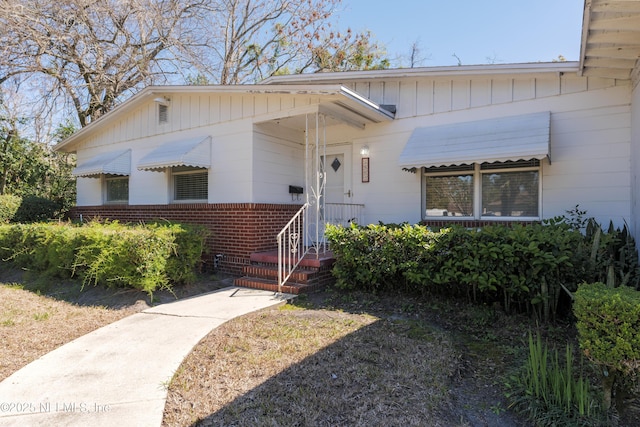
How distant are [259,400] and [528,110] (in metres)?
6.09

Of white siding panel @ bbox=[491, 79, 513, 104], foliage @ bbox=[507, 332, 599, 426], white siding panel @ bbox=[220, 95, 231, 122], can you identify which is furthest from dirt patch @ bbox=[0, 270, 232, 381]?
white siding panel @ bbox=[491, 79, 513, 104]

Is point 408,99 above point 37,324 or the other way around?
above

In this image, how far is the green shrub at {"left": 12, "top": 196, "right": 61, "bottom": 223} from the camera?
12.0 m

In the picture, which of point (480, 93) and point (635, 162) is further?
point (480, 93)

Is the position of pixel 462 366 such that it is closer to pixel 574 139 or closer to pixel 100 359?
pixel 100 359

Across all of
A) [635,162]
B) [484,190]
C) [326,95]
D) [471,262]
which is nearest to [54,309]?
[326,95]

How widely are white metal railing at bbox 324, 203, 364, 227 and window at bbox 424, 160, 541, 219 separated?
1.41m

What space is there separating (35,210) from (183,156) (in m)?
8.05

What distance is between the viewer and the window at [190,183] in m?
8.52

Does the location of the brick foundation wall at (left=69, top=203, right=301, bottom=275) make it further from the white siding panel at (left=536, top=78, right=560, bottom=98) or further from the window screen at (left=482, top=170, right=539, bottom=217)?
the white siding panel at (left=536, top=78, right=560, bottom=98)

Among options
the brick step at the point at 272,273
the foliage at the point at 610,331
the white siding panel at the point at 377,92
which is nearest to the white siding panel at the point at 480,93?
the white siding panel at the point at 377,92

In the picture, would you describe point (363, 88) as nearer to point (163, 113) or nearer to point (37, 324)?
point (163, 113)

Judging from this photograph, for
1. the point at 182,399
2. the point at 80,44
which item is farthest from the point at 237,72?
the point at 182,399

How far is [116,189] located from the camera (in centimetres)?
1076
